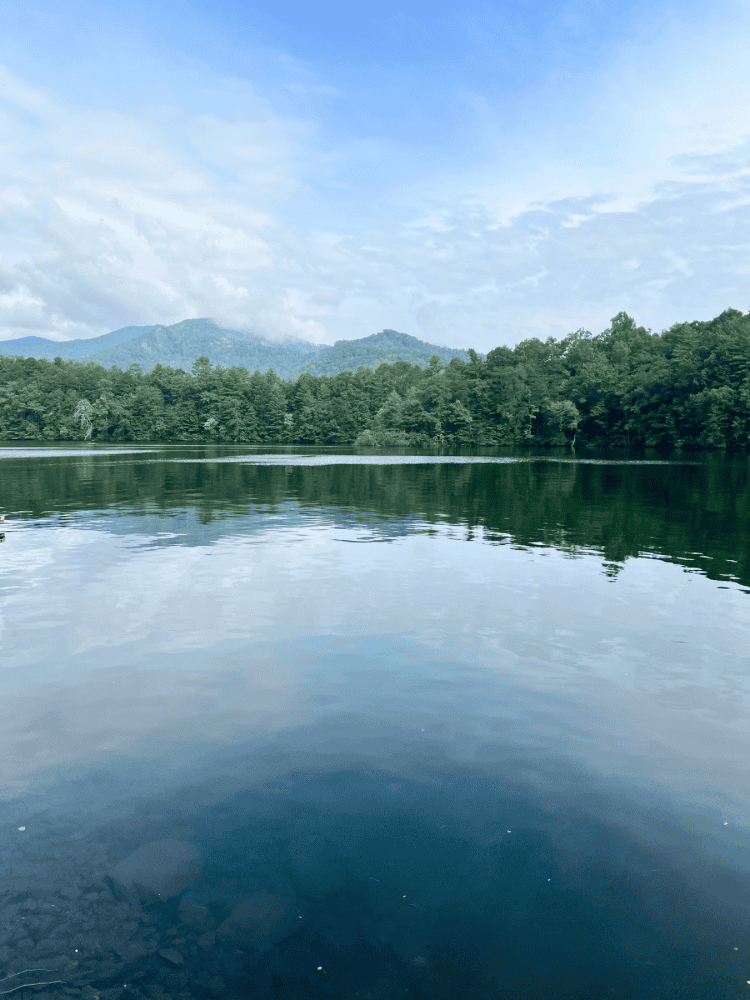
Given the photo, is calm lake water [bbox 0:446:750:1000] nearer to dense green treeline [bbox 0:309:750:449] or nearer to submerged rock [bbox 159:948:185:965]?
submerged rock [bbox 159:948:185:965]

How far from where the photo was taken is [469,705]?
11.1 m

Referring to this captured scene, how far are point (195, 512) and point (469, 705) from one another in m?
25.4

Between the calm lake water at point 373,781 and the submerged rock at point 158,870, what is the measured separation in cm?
3

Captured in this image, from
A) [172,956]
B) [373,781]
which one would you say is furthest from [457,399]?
[172,956]

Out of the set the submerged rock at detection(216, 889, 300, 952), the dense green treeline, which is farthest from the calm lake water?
the dense green treeline

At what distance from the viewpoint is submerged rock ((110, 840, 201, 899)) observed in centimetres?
654

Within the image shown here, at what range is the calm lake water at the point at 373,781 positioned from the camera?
585 centimetres

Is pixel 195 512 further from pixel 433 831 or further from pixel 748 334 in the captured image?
pixel 748 334

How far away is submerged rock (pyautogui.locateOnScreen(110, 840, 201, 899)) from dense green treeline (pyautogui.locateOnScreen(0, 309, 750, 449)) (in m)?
120

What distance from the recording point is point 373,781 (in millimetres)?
8625

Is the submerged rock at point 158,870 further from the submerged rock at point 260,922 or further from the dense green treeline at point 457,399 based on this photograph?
the dense green treeline at point 457,399

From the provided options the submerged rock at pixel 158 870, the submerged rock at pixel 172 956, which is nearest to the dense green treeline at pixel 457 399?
the submerged rock at pixel 158 870

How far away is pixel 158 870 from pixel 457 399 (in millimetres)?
152780

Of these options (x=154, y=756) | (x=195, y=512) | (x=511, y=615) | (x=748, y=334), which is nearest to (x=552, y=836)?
(x=154, y=756)
